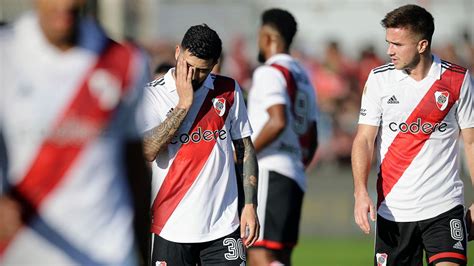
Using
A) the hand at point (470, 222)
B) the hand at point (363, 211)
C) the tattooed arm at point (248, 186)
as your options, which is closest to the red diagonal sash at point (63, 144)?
the tattooed arm at point (248, 186)

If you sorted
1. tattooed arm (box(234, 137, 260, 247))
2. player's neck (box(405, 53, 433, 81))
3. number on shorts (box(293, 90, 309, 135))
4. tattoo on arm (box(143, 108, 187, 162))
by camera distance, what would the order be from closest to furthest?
tattoo on arm (box(143, 108, 187, 162)) < tattooed arm (box(234, 137, 260, 247)) < player's neck (box(405, 53, 433, 81)) < number on shorts (box(293, 90, 309, 135))

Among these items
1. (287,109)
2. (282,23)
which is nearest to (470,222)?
(287,109)

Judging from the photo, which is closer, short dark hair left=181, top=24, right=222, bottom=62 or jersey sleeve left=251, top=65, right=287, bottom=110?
short dark hair left=181, top=24, right=222, bottom=62

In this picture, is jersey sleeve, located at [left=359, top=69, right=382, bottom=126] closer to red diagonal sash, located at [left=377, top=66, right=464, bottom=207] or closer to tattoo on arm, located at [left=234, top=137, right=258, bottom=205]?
red diagonal sash, located at [left=377, top=66, right=464, bottom=207]

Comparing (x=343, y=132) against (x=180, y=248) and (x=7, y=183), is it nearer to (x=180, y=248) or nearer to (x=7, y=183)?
(x=180, y=248)

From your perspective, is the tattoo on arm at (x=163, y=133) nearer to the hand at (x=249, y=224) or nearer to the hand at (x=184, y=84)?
the hand at (x=184, y=84)

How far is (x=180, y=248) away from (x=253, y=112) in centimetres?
302

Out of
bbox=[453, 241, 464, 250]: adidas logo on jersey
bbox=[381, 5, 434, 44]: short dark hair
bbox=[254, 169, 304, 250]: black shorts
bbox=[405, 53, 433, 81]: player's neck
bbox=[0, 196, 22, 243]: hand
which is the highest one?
bbox=[381, 5, 434, 44]: short dark hair

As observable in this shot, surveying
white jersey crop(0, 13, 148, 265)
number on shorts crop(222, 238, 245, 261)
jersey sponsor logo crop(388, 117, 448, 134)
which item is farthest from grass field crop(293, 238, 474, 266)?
white jersey crop(0, 13, 148, 265)

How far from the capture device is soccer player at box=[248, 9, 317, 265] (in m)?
10.4

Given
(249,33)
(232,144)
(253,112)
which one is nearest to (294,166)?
(253,112)

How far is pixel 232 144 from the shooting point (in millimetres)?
8008

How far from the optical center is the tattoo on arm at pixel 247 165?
7.89m

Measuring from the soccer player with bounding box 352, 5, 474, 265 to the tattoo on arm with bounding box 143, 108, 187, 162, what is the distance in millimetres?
1423
